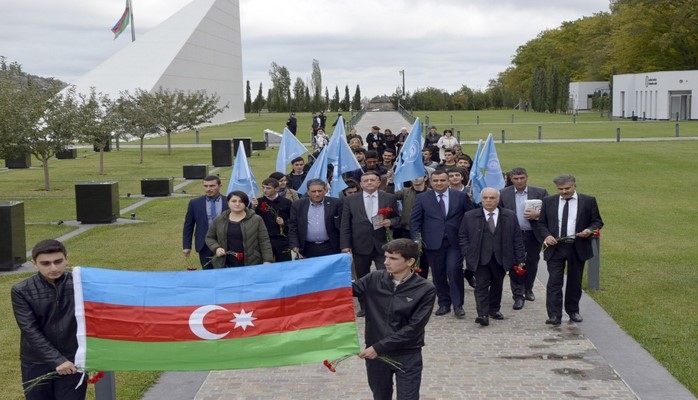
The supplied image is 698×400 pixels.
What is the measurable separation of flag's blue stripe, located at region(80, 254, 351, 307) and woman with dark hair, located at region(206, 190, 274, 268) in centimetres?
308

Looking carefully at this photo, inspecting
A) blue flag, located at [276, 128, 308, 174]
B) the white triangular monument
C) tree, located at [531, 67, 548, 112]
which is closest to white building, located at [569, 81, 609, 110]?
tree, located at [531, 67, 548, 112]

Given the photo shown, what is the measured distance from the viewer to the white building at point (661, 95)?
70312 mm

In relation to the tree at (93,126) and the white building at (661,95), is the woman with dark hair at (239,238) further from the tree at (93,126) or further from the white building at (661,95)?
the white building at (661,95)

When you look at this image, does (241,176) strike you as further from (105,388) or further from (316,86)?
(316,86)

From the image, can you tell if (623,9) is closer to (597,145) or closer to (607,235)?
(597,145)

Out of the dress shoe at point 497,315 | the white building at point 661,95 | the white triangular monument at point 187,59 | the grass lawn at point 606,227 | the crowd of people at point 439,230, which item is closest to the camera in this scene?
→ the grass lawn at point 606,227

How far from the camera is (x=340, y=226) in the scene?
11.0 metres

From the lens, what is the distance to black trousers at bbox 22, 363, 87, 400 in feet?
20.4

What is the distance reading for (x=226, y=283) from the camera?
6.61 metres

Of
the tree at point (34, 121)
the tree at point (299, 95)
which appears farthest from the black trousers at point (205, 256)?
the tree at point (299, 95)

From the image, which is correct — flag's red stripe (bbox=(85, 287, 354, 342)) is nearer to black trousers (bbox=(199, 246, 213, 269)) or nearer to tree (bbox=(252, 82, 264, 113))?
black trousers (bbox=(199, 246, 213, 269))

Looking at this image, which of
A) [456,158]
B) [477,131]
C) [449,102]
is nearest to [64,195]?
→ [456,158]

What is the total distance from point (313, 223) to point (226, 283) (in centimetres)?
444

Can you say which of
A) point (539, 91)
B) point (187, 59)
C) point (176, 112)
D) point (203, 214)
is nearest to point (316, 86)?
point (539, 91)
